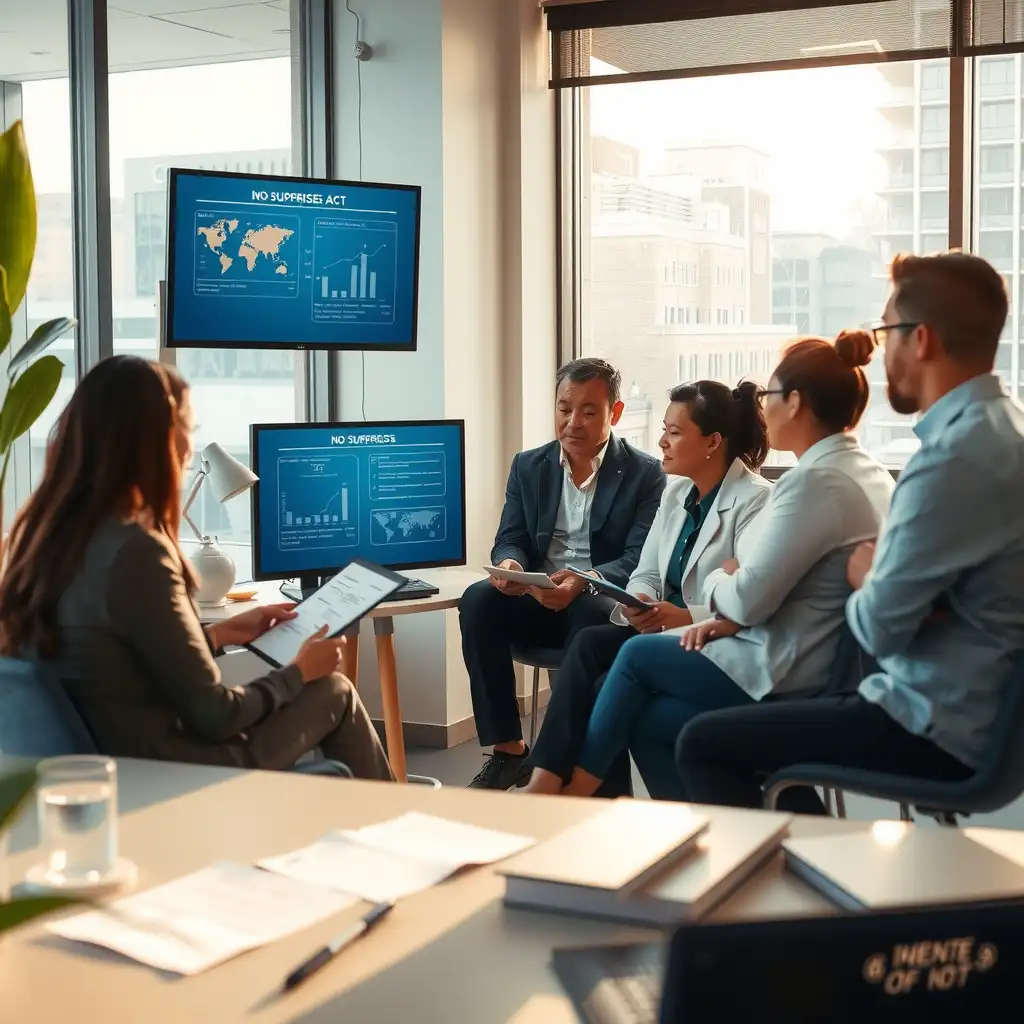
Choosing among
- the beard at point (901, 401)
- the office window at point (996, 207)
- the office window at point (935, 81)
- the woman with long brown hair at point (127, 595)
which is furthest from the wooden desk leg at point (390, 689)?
the office window at point (935, 81)

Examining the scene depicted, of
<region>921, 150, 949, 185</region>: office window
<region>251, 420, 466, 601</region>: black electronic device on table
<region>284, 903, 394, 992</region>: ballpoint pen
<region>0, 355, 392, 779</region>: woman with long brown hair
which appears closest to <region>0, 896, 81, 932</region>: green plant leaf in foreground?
<region>284, 903, 394, 992</region>: ballpoint pen

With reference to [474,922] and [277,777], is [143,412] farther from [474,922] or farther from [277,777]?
[474,922]

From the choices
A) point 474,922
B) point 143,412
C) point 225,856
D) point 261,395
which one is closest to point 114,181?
point 261,395

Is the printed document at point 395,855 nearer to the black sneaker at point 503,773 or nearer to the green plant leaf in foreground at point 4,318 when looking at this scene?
the green plant leaf in foreground at point 4,318

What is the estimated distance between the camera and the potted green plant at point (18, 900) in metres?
0.51

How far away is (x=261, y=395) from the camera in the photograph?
15.0ft

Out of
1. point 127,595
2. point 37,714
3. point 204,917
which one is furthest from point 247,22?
point 204,917

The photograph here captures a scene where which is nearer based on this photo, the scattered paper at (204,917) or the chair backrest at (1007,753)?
the scattered paper at (204,917)

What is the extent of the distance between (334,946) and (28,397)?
224 cm

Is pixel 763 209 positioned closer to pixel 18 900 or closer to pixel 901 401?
pixel 901 401

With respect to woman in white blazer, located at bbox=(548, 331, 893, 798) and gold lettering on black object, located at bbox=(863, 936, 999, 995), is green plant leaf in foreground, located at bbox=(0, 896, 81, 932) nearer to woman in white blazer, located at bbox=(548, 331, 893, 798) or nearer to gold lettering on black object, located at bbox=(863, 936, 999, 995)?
gold lettering on black object, located at bbox=(863, 936, 999, 995)

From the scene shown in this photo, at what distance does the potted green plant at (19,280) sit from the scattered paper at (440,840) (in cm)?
185

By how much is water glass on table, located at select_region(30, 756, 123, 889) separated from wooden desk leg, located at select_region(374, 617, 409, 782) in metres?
2.36

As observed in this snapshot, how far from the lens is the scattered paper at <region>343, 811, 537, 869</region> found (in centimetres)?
138
